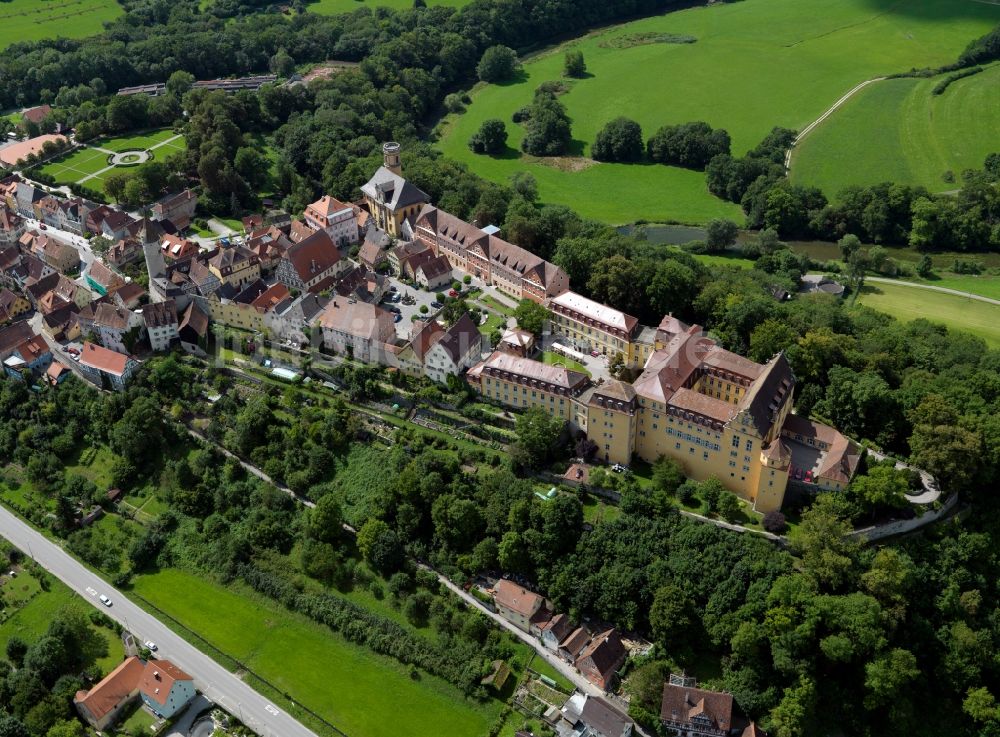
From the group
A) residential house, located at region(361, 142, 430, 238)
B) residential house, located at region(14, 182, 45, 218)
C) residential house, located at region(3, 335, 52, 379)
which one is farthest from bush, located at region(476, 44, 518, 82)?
residential house, located at region(3, 335, 52, 379)

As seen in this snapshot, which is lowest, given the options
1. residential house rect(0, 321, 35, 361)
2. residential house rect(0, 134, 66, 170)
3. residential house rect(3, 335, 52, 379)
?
residential house rect(3, 335, 52, 379)

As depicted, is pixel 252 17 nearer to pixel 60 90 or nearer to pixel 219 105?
pixel 60 90

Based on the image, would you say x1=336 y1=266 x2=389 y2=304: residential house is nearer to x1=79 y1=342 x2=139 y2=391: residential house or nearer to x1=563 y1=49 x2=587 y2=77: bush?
x1=79 y1=342 x2=139 y2=391: residential house

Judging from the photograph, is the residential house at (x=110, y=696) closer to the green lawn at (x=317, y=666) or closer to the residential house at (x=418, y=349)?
the green lawn at (x=317, y=666)

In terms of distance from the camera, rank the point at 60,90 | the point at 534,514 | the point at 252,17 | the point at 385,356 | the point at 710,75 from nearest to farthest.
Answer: the point at 534,514, the point at 385,356, the point at 60,90, the point at 710,75, the point at 252,17

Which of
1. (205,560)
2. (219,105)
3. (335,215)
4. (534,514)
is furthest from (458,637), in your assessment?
(219,105)

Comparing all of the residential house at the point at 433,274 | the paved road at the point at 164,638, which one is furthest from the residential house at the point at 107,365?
the residential house at the point at 433,274
